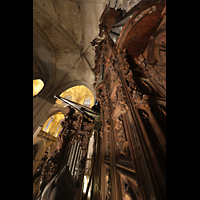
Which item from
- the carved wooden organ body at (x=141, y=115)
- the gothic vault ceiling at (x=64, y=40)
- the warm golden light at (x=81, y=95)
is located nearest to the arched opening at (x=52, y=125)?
the warm golden light at (x=81, y=95)

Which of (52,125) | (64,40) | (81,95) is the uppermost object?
(64,40)

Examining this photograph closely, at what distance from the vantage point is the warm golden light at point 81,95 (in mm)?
10586

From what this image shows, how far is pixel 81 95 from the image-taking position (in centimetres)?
1123

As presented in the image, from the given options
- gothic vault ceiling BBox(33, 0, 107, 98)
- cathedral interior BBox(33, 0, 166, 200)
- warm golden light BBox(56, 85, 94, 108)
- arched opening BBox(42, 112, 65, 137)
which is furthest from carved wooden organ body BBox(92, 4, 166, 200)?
arched opening BBox(42, 112, 65, 137)

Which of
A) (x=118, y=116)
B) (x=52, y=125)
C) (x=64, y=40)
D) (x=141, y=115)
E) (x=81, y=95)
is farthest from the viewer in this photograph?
(x=81, y=95)

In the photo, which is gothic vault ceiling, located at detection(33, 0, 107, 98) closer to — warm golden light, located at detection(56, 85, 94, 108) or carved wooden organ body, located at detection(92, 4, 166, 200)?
warm golden light, located at detection(56, 85, 94, 108)

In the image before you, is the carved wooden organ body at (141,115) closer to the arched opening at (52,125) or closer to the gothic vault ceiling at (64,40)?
the gothic vault ceiling at (64,40)

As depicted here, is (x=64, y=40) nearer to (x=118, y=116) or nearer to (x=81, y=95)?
(x=81, y=95)

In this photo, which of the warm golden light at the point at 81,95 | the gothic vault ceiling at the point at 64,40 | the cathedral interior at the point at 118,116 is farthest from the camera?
the warm golden light at the point at 81,95

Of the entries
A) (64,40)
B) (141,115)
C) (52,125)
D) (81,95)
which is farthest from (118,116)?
(52,125)

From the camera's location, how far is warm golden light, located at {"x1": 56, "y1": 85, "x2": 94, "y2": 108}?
10586 mm

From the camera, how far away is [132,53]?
142 centimetres

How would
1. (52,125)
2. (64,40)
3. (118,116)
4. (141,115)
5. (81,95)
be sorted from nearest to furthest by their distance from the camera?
1. (141,115)
2. (118,116)
3. (64,40)
4. (52,125)
5. (81,95)
